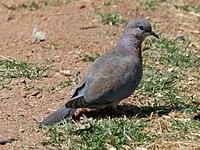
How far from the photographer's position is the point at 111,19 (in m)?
8.55

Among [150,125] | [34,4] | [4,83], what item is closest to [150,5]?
[34,4]

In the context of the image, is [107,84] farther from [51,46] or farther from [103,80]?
[51,46]

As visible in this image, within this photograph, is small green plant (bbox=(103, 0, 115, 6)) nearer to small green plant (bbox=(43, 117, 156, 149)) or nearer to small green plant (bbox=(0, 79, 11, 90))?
small green plant (bbox=(0, 79, 11, 90))

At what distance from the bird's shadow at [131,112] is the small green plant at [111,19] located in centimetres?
256

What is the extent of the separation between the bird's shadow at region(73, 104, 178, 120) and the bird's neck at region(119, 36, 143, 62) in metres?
0.48

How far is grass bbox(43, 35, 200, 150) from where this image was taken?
16.9ft

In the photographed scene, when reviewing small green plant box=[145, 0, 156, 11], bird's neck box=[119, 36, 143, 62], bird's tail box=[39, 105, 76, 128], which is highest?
small green plant box=[145, 0, 156, 11]

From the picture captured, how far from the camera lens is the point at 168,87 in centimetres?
654

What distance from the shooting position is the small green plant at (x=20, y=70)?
263 inches

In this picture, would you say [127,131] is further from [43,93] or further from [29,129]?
[43,93]

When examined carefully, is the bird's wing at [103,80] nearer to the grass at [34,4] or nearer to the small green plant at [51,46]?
the small green plant at [51,46]

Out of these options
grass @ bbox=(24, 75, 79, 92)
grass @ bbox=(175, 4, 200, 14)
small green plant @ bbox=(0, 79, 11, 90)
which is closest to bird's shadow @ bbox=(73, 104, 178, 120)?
grass @ bbox=(24, 75, 79, 92)

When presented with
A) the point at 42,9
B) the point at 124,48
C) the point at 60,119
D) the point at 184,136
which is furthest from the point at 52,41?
the point at 184,136

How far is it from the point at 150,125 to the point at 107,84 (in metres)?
0.51
